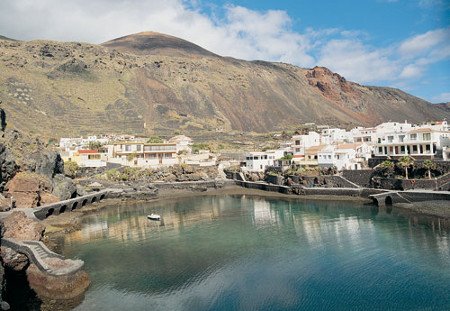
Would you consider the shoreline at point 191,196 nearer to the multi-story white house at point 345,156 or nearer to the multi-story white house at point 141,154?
the multi-story white house at point 345,156

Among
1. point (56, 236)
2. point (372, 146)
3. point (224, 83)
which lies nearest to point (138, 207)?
point (56, 236)

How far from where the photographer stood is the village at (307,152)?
58.5 m

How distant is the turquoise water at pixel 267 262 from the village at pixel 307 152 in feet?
49.4

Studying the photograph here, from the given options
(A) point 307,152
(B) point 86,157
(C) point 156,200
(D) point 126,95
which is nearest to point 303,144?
(A) point 307,152

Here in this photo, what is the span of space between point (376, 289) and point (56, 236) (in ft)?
100

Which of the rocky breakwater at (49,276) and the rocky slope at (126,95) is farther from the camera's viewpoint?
the rocky slope at (126,95)

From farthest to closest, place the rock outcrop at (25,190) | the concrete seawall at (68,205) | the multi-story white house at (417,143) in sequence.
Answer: the multi-story white house at (417,143) → the rock outcrop at (25,190) → the concrete seawall at (68,205)

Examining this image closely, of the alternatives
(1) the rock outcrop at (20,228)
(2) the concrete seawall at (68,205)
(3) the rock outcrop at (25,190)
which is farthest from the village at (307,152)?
(1) the rock outcrop at (20,228)

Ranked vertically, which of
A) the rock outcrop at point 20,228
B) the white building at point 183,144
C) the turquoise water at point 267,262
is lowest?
the turquoise water at point 267,262

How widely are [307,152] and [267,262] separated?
43.5 metres

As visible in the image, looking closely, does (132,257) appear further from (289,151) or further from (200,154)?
(200,154)

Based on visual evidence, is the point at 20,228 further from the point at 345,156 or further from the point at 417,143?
the point at 417,143

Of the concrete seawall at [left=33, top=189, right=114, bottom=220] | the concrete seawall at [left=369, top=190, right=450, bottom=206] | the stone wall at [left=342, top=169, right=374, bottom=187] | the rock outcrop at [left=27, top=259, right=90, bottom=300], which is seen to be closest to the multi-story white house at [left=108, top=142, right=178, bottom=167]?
the concrete seawall at [left=33, top=189, right=114, bottom=220]

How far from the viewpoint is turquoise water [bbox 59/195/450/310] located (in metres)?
23.7
